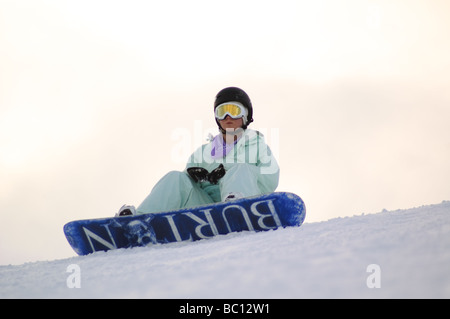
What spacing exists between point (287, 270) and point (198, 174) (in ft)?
8.03

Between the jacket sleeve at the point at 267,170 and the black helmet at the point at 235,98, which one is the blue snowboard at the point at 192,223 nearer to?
the jacket sleeve at the point at 267,170

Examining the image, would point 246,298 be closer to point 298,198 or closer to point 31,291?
point 31,291

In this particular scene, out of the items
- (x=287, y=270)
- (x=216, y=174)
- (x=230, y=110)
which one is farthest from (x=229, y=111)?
(x=287, y=270)

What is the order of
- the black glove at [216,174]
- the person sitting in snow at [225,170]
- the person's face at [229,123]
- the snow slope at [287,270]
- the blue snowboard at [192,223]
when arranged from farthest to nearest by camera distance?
the person's face at [229,123], the black glove at [216,174], the person sitting in snow at [225,170], the blue snowboard at [192,223], the snow slope at [287,270]

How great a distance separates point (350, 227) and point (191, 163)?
210 centimetres

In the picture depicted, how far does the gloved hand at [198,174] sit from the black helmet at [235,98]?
2.47 ft

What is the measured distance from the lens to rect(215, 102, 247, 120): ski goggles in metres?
4.37

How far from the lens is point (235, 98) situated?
14.6 ft

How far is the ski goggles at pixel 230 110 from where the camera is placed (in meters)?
4.37

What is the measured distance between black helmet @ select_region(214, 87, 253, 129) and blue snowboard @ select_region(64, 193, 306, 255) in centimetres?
148

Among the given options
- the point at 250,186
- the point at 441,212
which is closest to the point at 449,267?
the point at 441,212

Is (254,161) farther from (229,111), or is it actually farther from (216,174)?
(229,111)

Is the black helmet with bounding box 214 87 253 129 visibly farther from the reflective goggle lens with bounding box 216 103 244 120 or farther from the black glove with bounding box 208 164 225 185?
the black glove with bounding box 208 164 225 185

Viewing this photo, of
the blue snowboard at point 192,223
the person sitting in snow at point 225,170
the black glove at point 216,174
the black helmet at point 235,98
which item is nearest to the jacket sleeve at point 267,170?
the person sitting in snow at point 225,170
